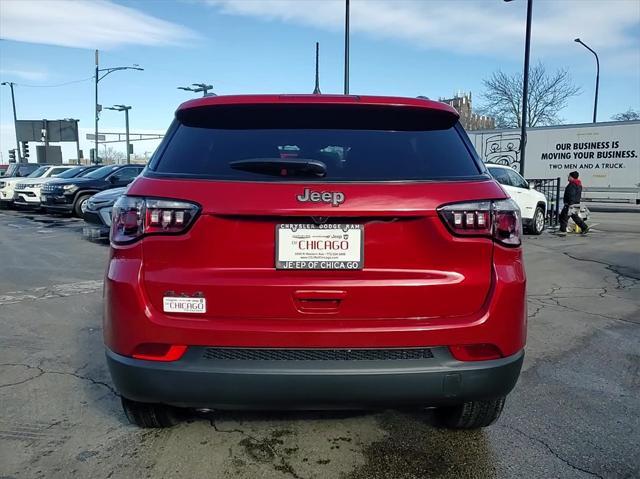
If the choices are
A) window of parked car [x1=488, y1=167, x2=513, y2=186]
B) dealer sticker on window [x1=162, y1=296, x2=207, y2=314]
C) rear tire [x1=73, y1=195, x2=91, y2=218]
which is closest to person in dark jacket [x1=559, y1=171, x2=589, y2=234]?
window of parked car [x1=488, y1=167, x2=513, y2=186]

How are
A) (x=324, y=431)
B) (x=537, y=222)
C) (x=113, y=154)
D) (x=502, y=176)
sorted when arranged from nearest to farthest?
(x=324, y=431)
(x=502, y=176)
(x=537, y=222)
(x=113, y=154)

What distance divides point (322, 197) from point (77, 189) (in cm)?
1662

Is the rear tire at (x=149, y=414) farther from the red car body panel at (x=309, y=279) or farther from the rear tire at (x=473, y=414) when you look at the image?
the rear tire at (x=473, y=414)

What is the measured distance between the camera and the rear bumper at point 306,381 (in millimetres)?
2279

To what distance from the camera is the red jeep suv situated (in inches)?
90.0

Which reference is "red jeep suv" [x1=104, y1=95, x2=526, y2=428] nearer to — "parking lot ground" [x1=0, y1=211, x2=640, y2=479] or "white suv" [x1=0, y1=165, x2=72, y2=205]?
"parking lot ground" [x1=0, y1=211, x2=640, y2=479]

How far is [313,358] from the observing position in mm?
2318

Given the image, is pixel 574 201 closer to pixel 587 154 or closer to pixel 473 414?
pixel 587 154

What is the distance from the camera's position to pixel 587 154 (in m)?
21.8

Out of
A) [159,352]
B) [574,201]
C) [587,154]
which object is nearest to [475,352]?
[159,352]

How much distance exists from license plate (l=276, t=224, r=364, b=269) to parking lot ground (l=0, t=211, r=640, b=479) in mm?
1111

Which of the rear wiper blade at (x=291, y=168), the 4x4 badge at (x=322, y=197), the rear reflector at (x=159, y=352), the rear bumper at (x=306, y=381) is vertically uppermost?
the rear wiper blade at (x=291, y=168)

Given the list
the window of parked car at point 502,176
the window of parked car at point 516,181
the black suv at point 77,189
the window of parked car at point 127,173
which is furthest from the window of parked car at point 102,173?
the window of parked car at point 516,181

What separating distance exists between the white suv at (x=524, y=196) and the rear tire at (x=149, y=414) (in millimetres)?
11635
